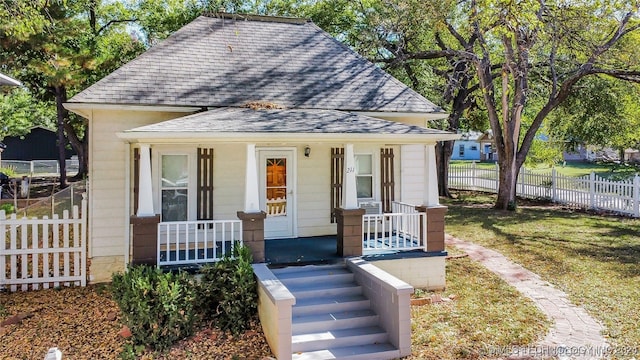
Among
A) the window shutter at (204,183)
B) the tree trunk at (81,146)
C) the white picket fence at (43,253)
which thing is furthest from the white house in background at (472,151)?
the white picket fence at (43,253)

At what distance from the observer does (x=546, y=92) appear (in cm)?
1906

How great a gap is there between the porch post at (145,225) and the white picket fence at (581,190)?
51.2 ft

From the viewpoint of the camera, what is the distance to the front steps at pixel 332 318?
5867 millimetres

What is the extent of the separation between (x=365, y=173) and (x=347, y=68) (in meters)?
2.91

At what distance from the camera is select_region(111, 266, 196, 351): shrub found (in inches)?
230

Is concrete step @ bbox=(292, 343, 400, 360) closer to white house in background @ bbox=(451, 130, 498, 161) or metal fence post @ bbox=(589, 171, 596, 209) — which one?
metal fence post @ bbox=(589, 171, 596, 209)

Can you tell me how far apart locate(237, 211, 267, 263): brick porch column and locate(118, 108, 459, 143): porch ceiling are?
4.24 ft

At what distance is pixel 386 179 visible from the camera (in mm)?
10344

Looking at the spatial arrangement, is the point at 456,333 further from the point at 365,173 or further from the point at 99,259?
the point at 99,259

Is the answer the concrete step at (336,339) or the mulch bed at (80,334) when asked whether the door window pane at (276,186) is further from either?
the concrete step at (336,339)

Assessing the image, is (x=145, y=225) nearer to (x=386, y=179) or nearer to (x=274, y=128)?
(x=274, y=128)

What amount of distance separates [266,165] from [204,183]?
1383mm

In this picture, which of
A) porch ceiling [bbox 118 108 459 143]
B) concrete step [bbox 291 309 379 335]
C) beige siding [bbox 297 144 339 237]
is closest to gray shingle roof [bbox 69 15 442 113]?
porch ceiling [bbox 118 108 459 143]

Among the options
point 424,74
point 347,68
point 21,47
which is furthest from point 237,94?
point 424,74
